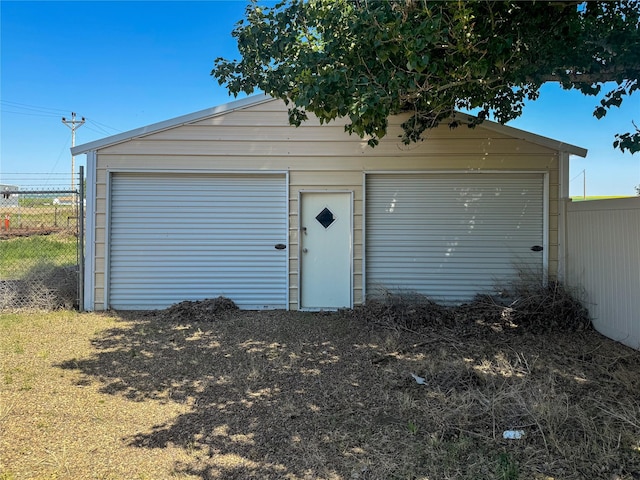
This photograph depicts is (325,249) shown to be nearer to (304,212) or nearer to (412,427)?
(304,212)

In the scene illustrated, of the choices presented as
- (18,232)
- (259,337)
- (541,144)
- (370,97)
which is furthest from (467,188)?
(18,232)

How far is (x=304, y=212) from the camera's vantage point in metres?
6.88

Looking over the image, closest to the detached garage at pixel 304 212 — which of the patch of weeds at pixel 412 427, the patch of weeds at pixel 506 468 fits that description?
the patch of weeds at pixel 412 427

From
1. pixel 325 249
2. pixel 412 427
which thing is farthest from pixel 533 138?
pixel 412 427

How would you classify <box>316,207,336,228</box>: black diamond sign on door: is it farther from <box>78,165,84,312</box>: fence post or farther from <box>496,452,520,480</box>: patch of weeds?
<box>496,452,520,480</box>: patch of weeds

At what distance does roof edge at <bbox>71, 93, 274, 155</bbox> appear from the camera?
6.66m

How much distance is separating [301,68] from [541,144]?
14.7 feet

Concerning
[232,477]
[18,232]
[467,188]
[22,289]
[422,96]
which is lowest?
[232,477]

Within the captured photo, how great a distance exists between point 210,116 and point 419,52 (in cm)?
394

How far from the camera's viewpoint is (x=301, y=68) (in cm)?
422

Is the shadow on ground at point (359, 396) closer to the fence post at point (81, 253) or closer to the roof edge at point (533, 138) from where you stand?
the fence post at point (81, 253)

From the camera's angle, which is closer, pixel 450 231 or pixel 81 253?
pixel 81 253

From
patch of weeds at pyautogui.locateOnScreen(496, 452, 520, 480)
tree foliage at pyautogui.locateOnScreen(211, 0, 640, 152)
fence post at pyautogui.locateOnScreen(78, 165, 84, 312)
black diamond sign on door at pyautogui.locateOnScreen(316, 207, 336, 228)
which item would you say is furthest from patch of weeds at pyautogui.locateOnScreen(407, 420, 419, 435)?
fence post at pyautogui.locateOnScreen(78, 165, 84, 312)

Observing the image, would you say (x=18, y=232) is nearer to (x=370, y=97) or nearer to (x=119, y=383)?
(x=119, y=383)
